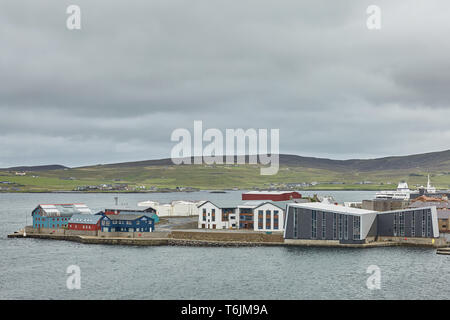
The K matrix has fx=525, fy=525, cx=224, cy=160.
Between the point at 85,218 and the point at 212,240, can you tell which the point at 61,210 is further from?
the point at 212,240

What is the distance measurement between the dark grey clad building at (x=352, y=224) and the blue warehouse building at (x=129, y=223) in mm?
20867

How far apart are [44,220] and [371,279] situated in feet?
184

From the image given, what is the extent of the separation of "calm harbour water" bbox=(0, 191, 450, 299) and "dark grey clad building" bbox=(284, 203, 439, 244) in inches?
132

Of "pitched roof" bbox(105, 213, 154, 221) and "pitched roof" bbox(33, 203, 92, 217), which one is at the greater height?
"pitched roof" bbox(33, 203, 92, 217)

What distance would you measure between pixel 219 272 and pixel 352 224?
2433 cm

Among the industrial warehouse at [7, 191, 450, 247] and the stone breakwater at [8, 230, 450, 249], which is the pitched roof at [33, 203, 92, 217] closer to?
the industrial warehouse at [7, 191, 450, 247]

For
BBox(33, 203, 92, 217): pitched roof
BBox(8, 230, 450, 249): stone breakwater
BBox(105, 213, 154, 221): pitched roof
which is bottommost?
BBox(8, 230, 450, 249): stone breakwater

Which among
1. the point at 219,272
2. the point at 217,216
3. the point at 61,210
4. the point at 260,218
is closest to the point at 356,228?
the point at 260,218

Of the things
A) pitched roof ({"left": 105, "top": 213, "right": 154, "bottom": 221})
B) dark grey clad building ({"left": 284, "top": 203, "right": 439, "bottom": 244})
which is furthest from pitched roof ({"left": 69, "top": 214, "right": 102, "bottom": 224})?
dark grey clad building ({"left": 284, "top": 203, "right": 439, "bottom": 244})

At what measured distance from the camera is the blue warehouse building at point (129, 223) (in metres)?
77.8

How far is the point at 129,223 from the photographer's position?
7812 centimetres

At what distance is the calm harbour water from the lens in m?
44.6

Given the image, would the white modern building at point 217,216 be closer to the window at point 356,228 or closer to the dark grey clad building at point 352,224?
the dark grey clad building at point 352,224
